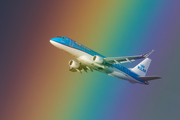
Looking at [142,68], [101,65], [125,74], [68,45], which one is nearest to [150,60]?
[142,68]

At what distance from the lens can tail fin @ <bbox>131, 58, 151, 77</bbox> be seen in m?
58.1

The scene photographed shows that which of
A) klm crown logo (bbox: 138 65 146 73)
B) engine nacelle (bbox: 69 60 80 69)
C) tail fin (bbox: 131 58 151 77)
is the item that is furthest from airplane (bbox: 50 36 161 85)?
klm crown logo (bbox: 138 65 146 73)

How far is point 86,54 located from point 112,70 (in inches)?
330

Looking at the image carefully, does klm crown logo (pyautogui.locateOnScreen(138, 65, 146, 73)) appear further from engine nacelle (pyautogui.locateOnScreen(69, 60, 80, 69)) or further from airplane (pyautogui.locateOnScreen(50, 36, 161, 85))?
engine nacelle (pyautogui.locateOnScreen(69, 60, 80, 69))

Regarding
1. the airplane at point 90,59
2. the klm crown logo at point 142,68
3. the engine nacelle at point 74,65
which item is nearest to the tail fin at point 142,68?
the klm crown logo at point 142,68

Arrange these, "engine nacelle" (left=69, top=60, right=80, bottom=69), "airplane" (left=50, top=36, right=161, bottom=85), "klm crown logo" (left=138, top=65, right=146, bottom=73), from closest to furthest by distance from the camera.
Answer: "airplane" (left=50, top=36, right=161, bottom=85) < "engine nacelle" (left=69, top=60, right=80, bottom=69) < "klm crown logo" (left=138, top=65, right=146, bottom=73)

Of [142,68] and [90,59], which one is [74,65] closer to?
[90,59]

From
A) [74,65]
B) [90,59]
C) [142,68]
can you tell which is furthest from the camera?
[142,68]

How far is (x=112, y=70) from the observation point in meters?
47.3

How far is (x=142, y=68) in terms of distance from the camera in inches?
2370

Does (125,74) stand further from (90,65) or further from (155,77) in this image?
(90,65)

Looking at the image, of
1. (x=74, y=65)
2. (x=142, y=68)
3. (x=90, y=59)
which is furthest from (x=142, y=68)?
(x=90, y=59)

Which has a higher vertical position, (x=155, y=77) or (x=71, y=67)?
(x=155, y=77)

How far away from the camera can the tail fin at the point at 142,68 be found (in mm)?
58088
